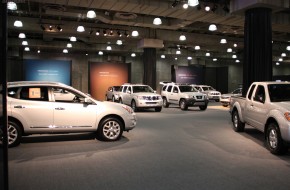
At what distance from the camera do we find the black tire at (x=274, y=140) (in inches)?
312

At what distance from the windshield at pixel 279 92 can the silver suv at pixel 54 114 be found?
427 cm

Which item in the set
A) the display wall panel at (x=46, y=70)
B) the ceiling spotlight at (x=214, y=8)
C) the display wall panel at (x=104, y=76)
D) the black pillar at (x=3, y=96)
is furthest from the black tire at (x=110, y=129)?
the display wall panel at (x=104, y=76)

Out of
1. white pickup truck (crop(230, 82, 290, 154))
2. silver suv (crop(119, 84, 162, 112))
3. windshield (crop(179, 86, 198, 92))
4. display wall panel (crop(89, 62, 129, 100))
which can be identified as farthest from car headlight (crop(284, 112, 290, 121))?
display wall panel (crop(89, 62, 129, 100))

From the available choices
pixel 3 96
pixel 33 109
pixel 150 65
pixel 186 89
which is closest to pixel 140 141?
pixel 33 109

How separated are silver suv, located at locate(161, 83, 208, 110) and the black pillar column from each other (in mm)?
7912

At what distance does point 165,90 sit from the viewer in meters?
24.6

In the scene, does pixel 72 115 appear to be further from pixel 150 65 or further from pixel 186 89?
pixel 150 65

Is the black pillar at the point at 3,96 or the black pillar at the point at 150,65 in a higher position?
the black pillar at the point at 150,65

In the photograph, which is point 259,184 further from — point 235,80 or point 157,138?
point 235,80

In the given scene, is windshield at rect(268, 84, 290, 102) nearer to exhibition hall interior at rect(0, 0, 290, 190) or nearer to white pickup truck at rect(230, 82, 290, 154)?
white pickup truck at rect(230, 82, 290, 154)

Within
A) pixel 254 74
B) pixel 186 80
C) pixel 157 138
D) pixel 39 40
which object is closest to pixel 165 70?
pixel 186 80

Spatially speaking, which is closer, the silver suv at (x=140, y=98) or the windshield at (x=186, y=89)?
the silver suv at (x=140, y=98)

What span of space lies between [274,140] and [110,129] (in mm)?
4632

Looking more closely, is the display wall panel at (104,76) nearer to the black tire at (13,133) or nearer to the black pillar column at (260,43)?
the black pillar column at (260,43)
